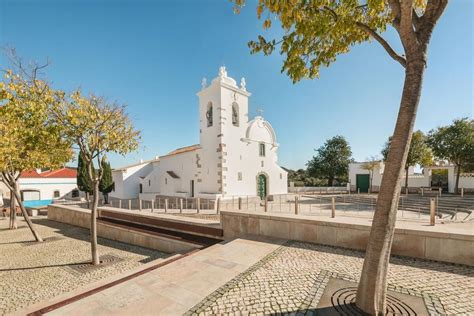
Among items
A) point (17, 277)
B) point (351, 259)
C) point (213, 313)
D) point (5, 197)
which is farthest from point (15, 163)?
point (5, 197)

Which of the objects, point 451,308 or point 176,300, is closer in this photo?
point 451,308

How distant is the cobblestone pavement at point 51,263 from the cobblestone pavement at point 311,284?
5017 millimetres

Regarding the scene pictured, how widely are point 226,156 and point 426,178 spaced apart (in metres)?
26.4

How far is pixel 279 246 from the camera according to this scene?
21.3ft

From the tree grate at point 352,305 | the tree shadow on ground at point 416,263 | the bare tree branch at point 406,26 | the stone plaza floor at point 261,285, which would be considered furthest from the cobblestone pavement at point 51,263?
the bare tree branch at point 406,26

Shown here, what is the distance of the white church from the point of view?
59.8 ft

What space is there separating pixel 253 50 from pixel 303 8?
1.22 m

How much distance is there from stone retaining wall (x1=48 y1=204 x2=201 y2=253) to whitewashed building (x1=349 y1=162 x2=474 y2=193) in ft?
72.4

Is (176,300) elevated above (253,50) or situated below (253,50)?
below

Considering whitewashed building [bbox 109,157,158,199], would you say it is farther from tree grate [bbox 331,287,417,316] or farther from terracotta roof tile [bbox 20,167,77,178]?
tree grate [bbox 331,287,417,316]

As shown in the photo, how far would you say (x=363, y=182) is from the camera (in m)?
31.3

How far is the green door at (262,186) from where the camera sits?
20.5 meters

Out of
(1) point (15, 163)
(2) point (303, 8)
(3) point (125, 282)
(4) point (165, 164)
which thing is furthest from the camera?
(4) point (165, 164)

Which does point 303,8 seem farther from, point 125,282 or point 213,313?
point 125,282
